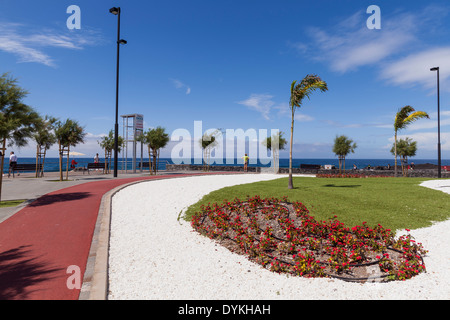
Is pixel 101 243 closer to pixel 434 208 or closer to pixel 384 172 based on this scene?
pixel 434 208

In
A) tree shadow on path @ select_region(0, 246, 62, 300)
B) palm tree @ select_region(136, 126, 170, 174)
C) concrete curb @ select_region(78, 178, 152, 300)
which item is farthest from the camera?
palm tree @ select_region(136, 126, 170, 174)

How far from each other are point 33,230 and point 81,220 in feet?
4.13

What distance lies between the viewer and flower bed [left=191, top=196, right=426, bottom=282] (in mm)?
5102

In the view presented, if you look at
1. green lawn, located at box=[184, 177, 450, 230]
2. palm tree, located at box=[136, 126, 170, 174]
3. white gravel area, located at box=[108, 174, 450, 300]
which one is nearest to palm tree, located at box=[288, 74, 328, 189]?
green lawn, located at box=[184, 177, 450, 230]

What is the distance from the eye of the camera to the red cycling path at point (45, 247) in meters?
4.13

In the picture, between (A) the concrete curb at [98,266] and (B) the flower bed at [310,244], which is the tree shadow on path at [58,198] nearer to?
(A) the concrete curb at [98,266]

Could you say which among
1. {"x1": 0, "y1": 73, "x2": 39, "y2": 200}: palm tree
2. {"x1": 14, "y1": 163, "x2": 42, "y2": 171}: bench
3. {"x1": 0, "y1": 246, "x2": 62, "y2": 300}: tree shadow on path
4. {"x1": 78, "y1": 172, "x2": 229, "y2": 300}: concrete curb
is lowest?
{"x1": 0, "y1": 246, "x2": 62, "y2": 300}: tree shadow on path

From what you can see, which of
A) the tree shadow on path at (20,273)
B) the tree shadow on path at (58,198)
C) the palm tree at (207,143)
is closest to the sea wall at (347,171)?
the palm tree at (207,143)

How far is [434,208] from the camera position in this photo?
907cm

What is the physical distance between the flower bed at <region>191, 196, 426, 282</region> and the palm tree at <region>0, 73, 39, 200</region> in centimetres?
877

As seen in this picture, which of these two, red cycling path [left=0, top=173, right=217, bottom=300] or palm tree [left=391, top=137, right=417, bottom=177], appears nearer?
red cycling path [left=0, top=173, right=217, bottom=300]

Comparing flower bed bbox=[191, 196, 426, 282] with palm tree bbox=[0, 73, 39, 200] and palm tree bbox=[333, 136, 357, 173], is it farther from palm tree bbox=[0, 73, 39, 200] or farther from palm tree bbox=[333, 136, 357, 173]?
palm tree bbox=[333, 136, 357, 173]

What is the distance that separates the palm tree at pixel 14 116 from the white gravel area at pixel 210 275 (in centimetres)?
673
